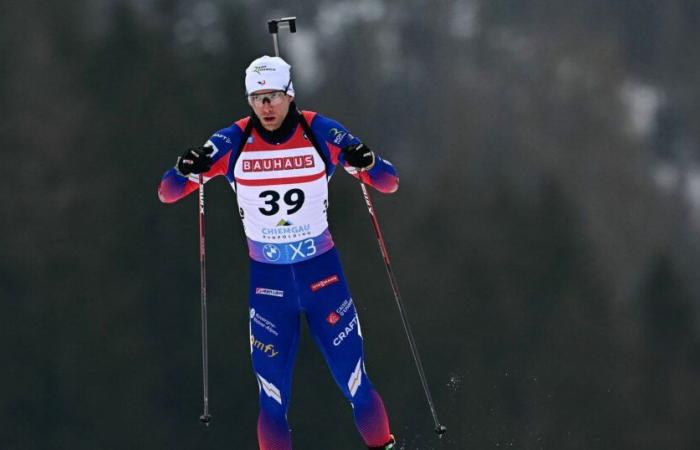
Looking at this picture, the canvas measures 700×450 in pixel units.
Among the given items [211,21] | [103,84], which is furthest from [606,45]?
[103,84]

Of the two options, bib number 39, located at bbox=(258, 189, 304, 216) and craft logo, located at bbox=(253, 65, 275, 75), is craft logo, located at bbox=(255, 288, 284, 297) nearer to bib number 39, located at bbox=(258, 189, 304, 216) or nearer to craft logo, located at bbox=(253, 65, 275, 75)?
bib number 39, located at bbox=(258, 189, 304, 216)

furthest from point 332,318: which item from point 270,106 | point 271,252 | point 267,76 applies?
point 267,76

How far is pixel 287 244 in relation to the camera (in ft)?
18.0

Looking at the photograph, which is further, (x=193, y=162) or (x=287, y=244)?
(x=287, y=244)

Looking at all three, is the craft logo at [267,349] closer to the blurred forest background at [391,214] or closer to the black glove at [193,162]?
the black glove at [193,162]

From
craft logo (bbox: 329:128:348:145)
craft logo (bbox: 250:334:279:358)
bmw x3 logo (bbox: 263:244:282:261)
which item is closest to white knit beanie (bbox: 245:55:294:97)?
craft logo (bbox: 329:128:348:145)

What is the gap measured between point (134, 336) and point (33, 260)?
3.79ft

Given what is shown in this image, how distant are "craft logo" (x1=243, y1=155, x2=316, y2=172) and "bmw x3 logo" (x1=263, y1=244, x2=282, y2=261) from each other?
39 centimetres

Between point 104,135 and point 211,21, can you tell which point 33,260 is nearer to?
point 104,135

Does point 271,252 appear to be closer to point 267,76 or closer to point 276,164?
point 276,164

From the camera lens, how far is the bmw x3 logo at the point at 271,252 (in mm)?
5508

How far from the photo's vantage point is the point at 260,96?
535cm

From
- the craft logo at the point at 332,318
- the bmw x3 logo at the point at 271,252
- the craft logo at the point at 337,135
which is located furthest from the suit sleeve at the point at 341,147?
the craft logo at the point at 332,318

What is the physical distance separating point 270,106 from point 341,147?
0.41 meters
